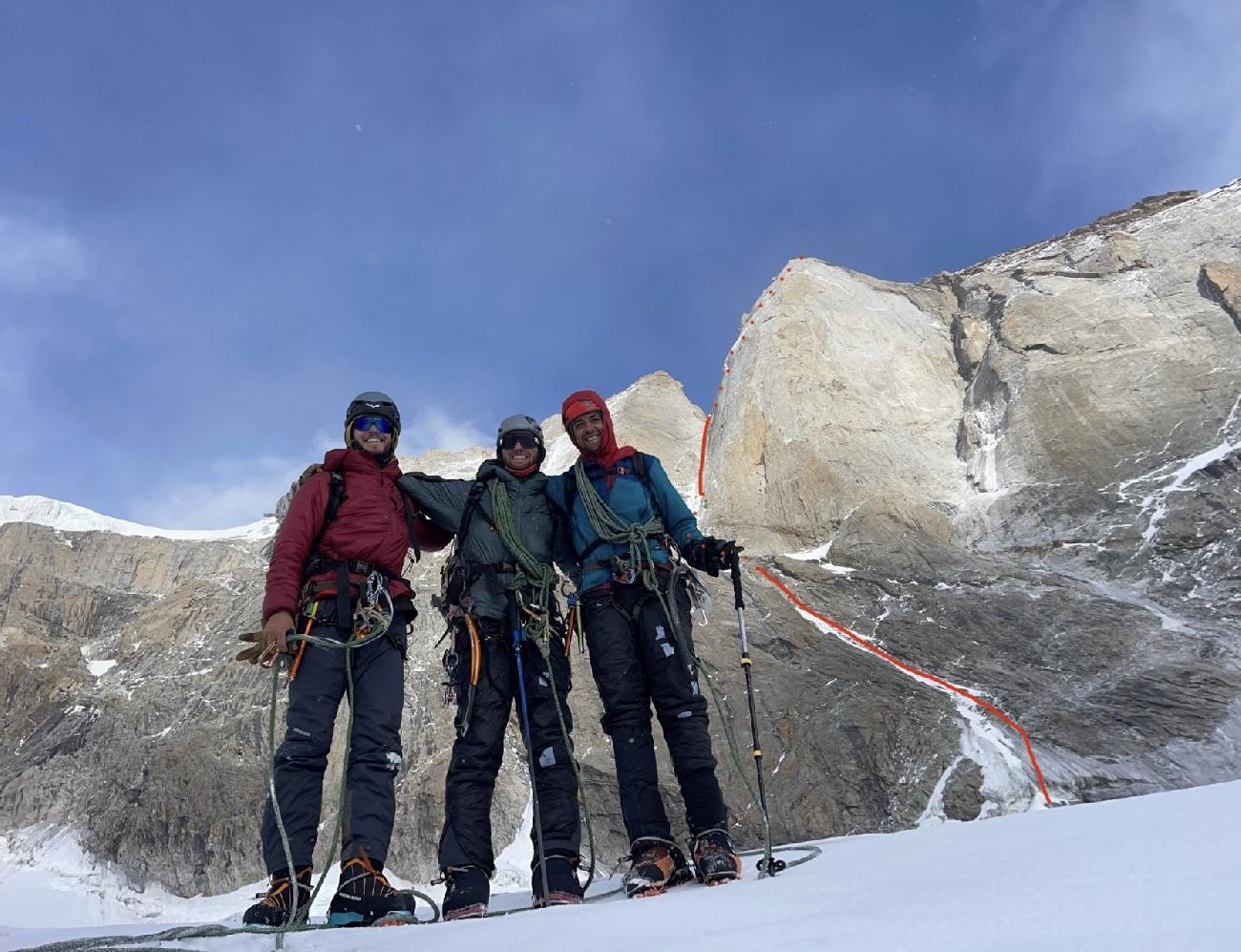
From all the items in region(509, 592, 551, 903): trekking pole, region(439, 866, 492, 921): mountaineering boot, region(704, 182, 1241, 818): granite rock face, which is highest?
region(704, 182, 1241, 818): granite rock face

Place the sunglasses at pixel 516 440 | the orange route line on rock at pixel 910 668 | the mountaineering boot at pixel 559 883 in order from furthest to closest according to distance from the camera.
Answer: the orange route line on rock at pixel 910 668
the sunglasses at pixel 516 440
the mountaineering boot at pixel 559 883

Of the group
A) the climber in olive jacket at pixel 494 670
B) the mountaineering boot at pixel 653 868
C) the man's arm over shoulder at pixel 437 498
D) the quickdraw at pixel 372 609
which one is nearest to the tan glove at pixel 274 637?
the quickdraw at pixel 372 609

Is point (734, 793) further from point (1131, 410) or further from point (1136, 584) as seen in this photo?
point (1131, 410)

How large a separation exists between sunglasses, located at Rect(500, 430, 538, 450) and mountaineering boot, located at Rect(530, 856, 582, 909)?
272 centimetres

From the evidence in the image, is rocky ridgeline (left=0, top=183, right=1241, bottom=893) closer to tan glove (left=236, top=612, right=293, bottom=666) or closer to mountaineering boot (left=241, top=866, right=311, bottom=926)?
mountaineering boot (left=241, top=866, right=311, bottom=926)

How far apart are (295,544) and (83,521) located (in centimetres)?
5882

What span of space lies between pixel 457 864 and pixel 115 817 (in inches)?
846

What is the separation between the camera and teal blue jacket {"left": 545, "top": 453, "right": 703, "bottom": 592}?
208 inches

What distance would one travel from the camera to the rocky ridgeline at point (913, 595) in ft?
46.5

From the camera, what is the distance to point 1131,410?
21031 millimetres

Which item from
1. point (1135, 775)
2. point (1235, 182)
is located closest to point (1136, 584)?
point (1135, 775)

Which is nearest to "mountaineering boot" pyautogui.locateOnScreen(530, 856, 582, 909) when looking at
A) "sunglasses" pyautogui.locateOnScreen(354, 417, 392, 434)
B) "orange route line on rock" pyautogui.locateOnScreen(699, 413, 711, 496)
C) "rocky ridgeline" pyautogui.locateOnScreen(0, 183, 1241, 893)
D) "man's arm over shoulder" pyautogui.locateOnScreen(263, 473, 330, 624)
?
"man's arm over shoulder" pyautogui.locateOnScreen(263, 473, 330, 624)

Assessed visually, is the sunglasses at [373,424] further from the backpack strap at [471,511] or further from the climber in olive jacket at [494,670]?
the backpack strap at [471,511]

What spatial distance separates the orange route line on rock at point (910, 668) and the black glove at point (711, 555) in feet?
34.1
